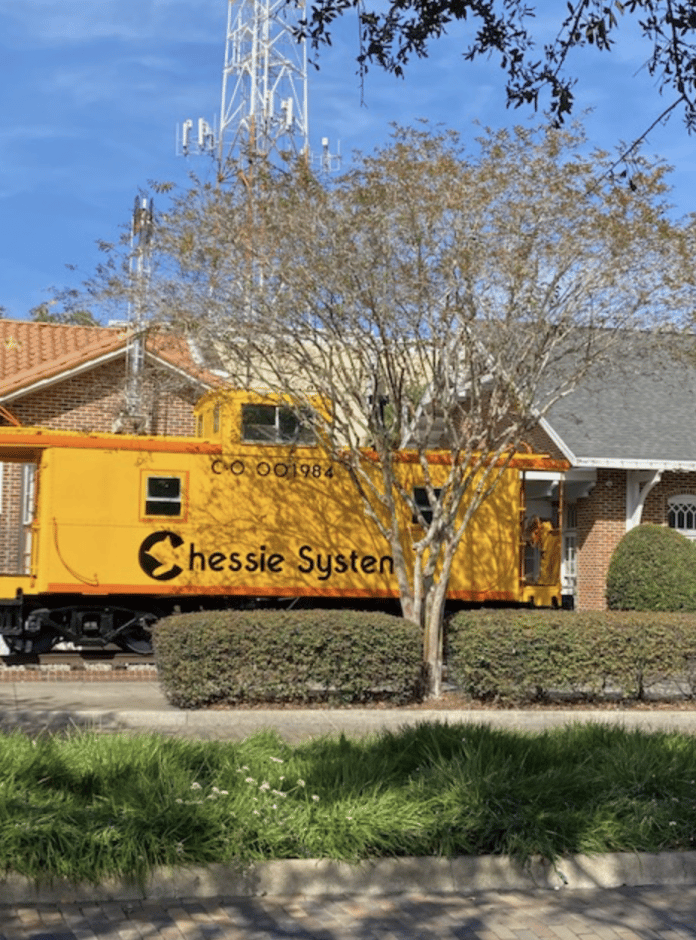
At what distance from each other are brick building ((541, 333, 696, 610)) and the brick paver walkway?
1740 cm

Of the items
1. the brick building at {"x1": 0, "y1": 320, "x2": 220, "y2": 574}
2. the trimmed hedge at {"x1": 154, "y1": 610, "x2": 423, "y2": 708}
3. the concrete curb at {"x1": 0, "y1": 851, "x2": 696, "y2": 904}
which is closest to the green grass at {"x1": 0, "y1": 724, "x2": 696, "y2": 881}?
the concrete curb at {"x1": 0, "y1": 851, "x2": 696, "y2": 904}

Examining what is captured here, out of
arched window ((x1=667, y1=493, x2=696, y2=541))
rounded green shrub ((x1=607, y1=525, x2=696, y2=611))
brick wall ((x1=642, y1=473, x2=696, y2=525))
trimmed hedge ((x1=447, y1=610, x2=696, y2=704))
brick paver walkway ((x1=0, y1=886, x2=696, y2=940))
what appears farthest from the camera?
arched window ((x1=667, y1=493, x2=696, y2=541))

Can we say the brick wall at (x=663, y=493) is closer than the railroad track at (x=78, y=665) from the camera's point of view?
No

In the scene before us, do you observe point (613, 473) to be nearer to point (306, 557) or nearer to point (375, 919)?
point (306, 557)

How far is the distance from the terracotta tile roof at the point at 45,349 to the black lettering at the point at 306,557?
3.51m

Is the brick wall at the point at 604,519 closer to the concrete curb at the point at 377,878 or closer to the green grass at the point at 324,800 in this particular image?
the green grass at the point at 324,800

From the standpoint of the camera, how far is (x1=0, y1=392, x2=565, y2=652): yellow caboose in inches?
748

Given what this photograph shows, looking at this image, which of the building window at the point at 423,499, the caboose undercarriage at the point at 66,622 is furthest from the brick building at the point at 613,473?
the caboose undercarriage at the point at 66,622

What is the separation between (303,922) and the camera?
6562 mm

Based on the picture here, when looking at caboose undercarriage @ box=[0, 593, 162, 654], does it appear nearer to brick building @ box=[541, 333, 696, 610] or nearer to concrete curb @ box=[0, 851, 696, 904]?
brick building @ box=[541, 333, 696, 610]

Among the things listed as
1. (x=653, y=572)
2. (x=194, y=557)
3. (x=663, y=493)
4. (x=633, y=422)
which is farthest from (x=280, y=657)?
(x=633, y=422)

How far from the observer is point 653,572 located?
75.0ft

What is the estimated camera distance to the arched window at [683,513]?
2583 centimetres

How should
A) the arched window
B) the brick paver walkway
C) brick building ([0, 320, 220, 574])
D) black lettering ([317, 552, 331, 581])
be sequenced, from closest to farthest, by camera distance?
the brick paver walkway < black lettering ([317, 552, 331, 581]) < brick building ([0, 320, 220, 574]) < the arched window
